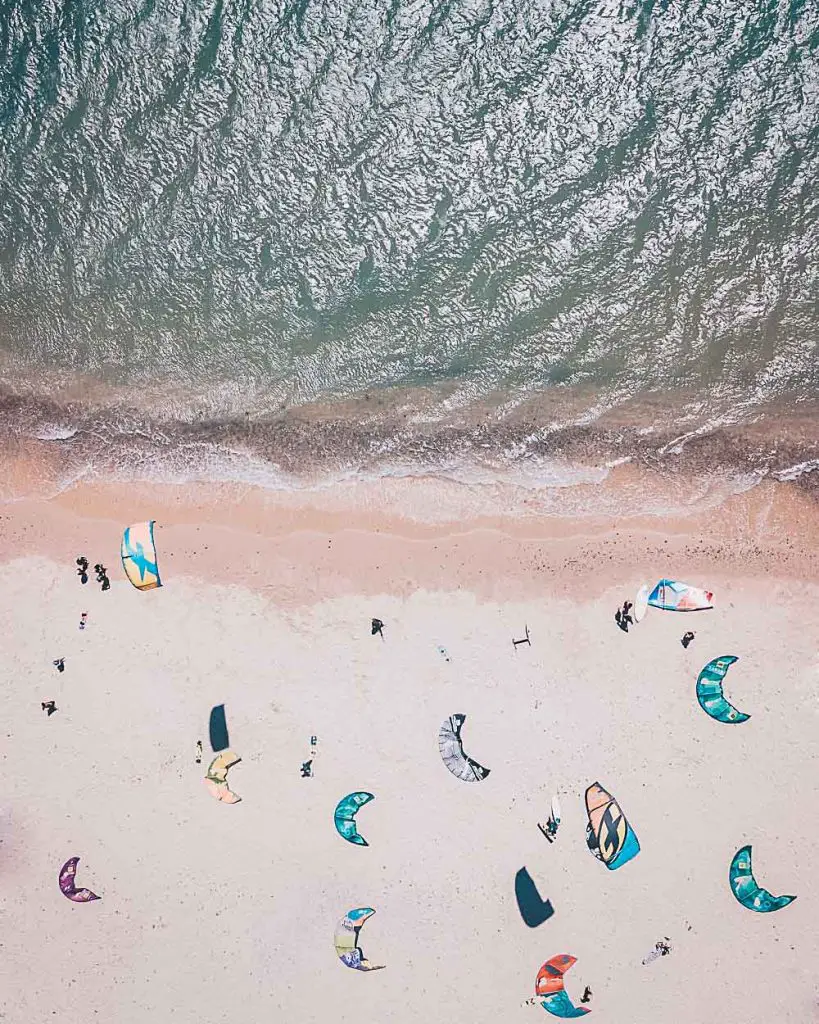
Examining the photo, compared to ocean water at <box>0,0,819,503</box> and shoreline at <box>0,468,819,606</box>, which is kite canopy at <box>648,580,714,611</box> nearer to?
shoreline at <box>0,468,819,606</box>

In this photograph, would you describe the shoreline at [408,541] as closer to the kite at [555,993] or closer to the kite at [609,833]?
the kite at [609,833]

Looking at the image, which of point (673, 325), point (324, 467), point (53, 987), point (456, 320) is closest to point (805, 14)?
point (673, 325)

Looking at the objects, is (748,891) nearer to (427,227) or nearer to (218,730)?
(218,730)

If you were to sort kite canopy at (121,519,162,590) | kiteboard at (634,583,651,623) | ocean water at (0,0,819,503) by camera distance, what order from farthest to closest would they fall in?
ocean water at (0,0,819,503) → kite canopy at (121,519,162,590) → kiteboard at (634,583,651,623)

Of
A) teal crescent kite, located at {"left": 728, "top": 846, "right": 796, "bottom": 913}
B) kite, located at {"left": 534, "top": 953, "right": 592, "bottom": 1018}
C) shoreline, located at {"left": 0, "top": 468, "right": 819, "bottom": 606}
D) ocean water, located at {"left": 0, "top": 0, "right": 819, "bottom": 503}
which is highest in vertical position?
ocean water, located at {"left": 0, "top": 0, "right": 819, "bottom": 503}

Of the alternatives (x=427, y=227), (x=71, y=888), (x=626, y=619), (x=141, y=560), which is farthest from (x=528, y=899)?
(x=427, y=227)

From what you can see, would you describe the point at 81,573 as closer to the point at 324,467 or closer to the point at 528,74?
the point at 324,467

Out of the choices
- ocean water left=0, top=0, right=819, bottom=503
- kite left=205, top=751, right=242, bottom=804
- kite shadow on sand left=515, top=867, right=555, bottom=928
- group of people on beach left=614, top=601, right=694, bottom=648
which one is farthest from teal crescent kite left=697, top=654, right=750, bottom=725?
kite left=205, top=751, right=242, bottom=804
